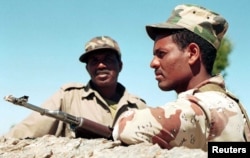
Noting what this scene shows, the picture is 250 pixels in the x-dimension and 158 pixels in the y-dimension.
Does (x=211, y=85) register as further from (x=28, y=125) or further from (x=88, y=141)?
(x=28, y=125)

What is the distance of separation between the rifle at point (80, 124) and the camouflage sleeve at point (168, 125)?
1.53m

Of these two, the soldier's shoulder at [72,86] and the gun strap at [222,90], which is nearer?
the gun strap at [222,90]

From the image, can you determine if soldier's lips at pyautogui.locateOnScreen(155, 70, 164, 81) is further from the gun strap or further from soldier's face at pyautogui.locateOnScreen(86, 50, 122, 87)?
soldier's face at pyautogui.locateOnScreen(86, 50, 122, 87)

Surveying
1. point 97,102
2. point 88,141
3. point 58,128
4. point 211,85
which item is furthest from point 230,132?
point 97,102

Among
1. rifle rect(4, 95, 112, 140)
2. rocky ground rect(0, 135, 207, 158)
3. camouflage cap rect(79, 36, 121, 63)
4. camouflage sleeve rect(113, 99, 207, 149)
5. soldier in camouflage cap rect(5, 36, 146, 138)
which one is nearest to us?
camouflage sleeve rect(113, 99, 207, 149)

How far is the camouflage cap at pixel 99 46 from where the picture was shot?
5270 mm

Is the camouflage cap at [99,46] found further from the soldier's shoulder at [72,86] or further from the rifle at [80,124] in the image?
the rifle at [80,124]

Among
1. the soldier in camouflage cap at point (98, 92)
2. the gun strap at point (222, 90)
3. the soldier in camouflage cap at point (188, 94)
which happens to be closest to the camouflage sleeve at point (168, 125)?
the soldier in camouflage cap at point (188, 94)

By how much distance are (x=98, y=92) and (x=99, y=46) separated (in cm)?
47

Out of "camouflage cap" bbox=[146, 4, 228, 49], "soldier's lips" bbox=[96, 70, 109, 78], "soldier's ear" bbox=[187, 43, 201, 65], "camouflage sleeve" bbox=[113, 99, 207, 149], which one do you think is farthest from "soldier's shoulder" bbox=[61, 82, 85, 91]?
"camouflage sleeve" bbox=[113, 99, 207, 149]

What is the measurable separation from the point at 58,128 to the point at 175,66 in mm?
2702

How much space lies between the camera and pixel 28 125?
15.9ft

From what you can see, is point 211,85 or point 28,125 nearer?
point 211,85

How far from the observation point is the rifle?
3652 mm
